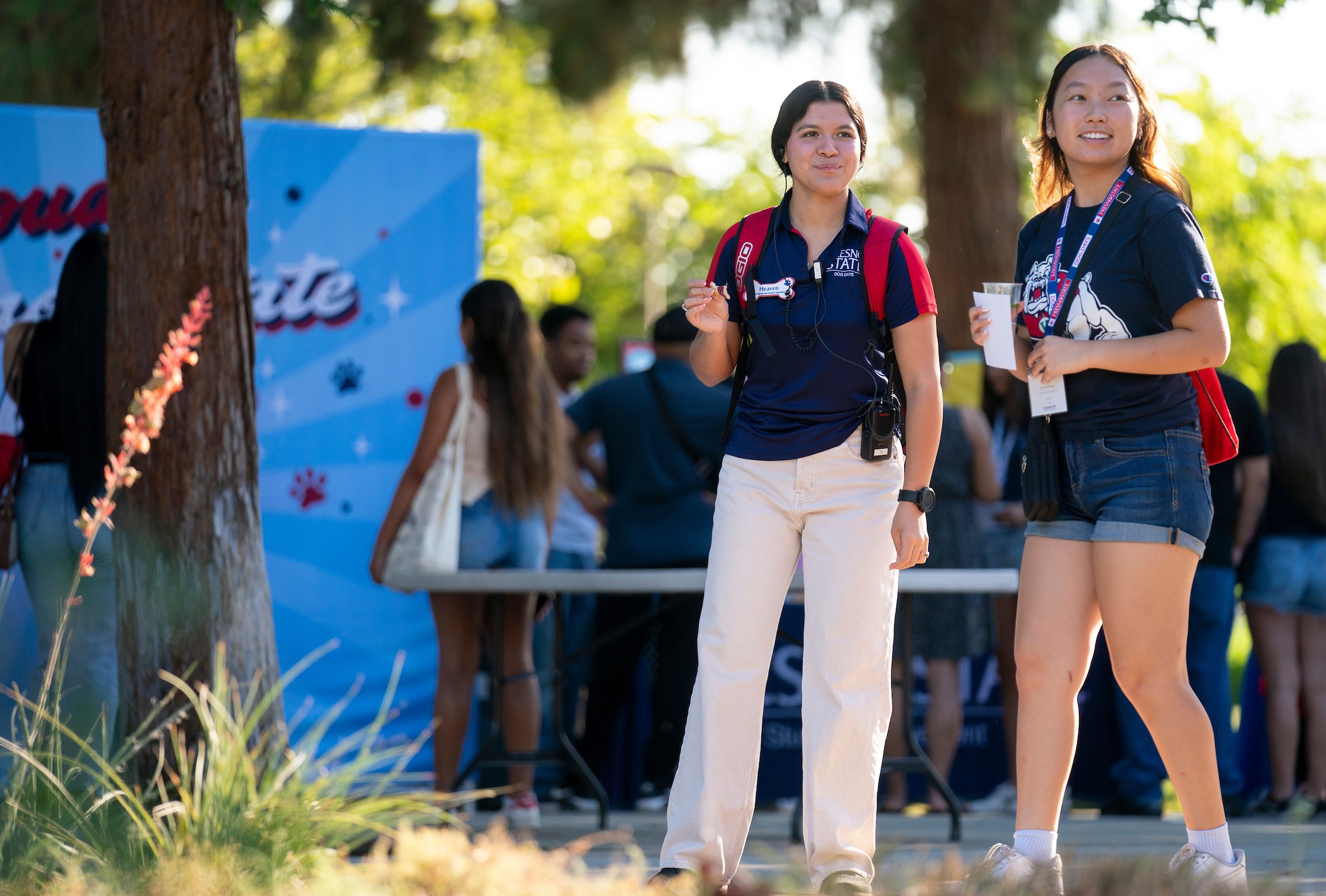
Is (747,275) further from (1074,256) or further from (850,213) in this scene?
(1074,256)

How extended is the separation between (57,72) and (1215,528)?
21.7 ft

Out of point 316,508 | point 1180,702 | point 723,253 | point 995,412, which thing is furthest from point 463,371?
point 1180,702

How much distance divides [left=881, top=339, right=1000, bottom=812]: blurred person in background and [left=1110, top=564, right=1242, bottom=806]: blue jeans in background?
780mm

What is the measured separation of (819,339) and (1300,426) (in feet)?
13.6

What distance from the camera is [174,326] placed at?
14.1 ft

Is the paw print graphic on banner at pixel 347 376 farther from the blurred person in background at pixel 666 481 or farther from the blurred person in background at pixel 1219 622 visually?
the blurred person in background at pixel 1219 622

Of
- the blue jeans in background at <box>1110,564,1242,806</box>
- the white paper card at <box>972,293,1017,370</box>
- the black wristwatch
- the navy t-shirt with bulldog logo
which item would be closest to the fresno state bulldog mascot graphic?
the navy t-shirt with bulldog logo

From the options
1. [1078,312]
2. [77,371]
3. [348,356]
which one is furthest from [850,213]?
[348,356]

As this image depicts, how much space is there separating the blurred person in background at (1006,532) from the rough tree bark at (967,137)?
336 centimetres

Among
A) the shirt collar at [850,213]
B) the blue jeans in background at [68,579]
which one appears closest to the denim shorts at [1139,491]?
the shirt collar at [850,213]

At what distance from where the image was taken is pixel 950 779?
7.18m

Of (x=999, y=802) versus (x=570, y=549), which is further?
(x=570, y=549)

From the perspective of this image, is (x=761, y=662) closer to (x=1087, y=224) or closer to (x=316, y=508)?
(x=1087, y=224)

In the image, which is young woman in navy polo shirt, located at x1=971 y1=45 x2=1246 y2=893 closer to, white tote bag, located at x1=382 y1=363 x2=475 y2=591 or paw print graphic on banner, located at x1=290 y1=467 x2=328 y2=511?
white tote bag, located at x1=382 y1=363 x2=475 y2=591
